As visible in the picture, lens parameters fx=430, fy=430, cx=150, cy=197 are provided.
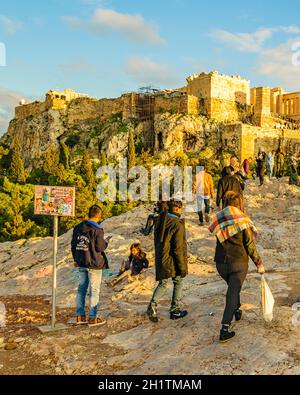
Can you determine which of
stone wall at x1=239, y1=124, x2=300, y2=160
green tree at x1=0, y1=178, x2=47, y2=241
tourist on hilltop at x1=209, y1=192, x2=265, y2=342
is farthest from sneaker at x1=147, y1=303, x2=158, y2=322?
stone wall at x1=239, y1=124, x2=300, y2=160

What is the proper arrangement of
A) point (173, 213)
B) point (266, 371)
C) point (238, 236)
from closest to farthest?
point (266, 371) < point (238, 236) < point (173, 213)

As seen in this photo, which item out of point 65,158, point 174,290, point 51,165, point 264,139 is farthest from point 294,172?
point 65,158

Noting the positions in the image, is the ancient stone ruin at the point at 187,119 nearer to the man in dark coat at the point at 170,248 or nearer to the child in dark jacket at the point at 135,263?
the child in dark jacket at the point at 135,263

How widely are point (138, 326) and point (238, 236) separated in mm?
2340

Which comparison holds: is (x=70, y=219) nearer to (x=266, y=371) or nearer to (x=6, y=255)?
(x=6, y=255)

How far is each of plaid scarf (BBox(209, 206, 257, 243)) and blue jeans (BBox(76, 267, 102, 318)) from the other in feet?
7.45

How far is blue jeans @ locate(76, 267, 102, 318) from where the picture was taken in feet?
22.6

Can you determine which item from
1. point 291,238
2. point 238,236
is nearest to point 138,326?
point 238,236

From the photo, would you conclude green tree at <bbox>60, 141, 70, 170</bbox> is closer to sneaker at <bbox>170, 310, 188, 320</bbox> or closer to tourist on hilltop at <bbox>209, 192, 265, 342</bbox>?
sneaker at <bbox>170, 310, 188, 320</bbox>

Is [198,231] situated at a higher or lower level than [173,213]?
lower

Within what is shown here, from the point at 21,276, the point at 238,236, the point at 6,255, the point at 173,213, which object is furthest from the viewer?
the point at 6,255

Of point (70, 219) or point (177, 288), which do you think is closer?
point (177, 288)

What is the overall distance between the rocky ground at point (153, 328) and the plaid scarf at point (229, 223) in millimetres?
1297

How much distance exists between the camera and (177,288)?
654 cm
